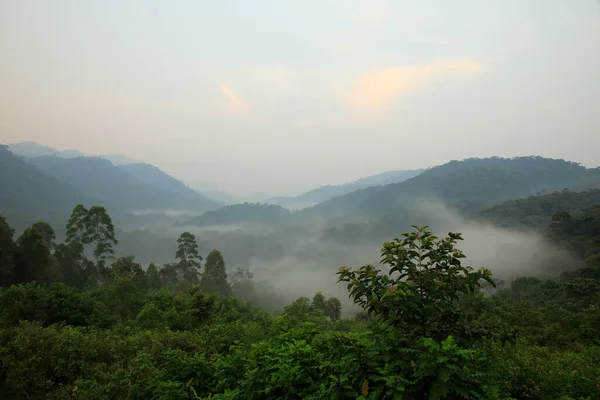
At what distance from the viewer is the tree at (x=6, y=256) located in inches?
1172

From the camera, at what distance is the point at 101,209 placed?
45.8m

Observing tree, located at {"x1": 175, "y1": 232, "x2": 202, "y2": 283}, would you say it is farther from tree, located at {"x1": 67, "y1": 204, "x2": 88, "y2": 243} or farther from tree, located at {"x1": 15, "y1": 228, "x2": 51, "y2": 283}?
tree, located at {"x1": 15, "y1": 228, "x2": 51, "y2": 283}

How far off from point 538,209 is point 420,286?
674 feet

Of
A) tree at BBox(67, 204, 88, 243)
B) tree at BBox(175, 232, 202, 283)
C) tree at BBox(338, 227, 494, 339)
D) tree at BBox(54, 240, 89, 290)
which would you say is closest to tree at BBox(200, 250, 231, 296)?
tree at BBox(175, 232, 202, 283)

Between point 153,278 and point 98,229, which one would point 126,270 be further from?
point 98,229

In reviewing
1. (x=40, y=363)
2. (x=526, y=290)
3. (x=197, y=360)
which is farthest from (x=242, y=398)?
(x=526, y=290)

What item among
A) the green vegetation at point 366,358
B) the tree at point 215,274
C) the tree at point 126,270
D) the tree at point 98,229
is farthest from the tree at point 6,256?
the green vegetation at point 366,358

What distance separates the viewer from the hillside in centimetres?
15175

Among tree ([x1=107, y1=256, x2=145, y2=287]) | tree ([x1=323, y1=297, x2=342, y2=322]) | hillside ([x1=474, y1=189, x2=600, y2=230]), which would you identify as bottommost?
tree ([x1=323, y1=297, x2=342, y2=322])

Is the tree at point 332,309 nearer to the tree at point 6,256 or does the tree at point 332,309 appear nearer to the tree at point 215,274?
the tree at point 215,274

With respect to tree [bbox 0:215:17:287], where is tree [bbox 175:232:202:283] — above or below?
below

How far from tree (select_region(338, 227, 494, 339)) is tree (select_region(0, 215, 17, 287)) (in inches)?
1544

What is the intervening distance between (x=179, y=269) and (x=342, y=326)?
3787cm

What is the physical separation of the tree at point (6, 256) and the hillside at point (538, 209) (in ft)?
594
